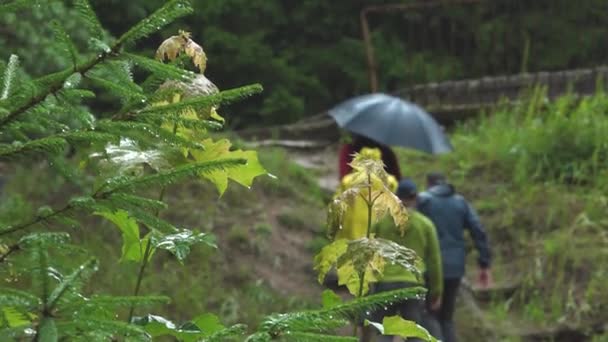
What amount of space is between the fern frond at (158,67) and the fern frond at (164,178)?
0.44ft

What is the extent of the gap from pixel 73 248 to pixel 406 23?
1416 centimetres

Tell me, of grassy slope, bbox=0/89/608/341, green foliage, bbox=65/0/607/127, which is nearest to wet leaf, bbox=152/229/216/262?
grassy slope, bbox=0/89/608/341

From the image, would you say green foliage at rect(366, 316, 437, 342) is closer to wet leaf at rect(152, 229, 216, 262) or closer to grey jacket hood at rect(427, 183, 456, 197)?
wet leaf at rect(152, 229, 216, 262)

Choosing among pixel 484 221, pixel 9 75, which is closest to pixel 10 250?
pixel 9 75

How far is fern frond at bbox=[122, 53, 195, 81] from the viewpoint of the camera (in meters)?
1.76

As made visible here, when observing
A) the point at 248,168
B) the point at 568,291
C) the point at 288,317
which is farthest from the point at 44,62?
the point at 288,317

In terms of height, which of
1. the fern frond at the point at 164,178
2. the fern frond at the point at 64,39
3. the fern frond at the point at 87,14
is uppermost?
the fern frond at the point at 87,14

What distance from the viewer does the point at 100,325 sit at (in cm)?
163

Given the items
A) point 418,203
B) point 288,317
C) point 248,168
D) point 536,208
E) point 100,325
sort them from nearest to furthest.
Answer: point 100,325, point 288,317, point 248,168, point 418,203, point 536,208

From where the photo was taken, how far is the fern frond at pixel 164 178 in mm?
1783

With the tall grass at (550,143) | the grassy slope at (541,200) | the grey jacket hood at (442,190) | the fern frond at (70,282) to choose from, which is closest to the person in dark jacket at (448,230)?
the grey jacket hood at (442,190)

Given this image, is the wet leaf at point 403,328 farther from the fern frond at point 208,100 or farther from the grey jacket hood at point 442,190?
the grey jacket hood at point 442,190

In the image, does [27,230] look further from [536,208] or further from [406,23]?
[406,23]

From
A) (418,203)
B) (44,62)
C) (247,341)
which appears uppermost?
(247,341)
